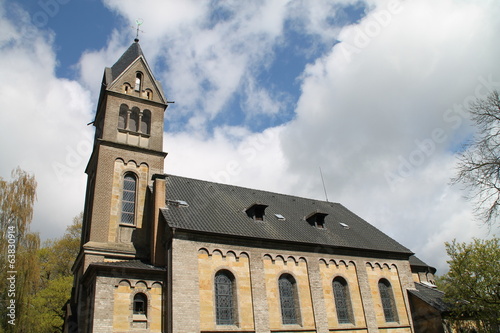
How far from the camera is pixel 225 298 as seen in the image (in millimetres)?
17141

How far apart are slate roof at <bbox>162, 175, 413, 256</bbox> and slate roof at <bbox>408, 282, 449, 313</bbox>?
2.52m

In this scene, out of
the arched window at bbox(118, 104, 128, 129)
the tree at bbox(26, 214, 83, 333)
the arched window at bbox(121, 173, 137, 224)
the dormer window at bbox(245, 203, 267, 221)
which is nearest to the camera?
the arched window at bbox(121, 173, 137, 224)

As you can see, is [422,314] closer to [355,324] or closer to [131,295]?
[355,324]

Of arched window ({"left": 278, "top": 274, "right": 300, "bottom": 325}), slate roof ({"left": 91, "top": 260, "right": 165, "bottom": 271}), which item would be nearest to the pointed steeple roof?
slate roof ({"left": 91, "top": 260, "right": 165, "bottom": 271})

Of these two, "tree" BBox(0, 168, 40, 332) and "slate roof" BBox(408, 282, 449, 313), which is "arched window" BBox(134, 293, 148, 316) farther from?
"slate roof" BBox(408, 282, 449, 313)

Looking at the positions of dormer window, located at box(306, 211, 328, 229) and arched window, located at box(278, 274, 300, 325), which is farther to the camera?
dormer window, located at box(306, 211, 328, 229)

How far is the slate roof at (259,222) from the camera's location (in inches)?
743

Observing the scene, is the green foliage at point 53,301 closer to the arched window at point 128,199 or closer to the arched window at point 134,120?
the arched window at point 128,199

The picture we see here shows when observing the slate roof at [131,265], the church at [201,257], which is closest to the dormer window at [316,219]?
the church at [201,257]

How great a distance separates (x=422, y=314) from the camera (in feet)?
70.3

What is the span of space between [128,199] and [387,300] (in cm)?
1685

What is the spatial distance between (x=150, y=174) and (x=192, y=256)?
22.4 feet

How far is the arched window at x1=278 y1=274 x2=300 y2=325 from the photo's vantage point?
18.3m

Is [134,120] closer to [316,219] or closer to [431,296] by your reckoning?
[316,219]
